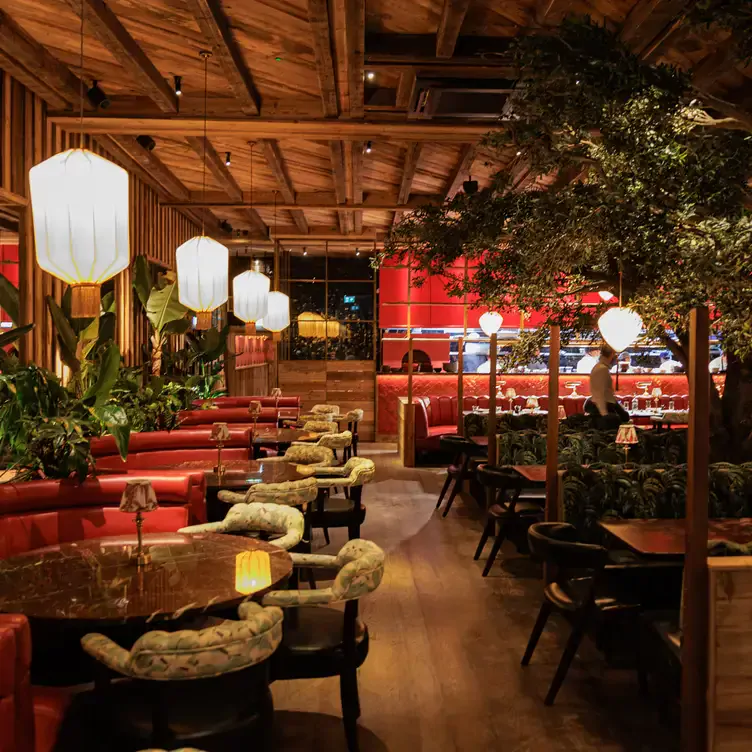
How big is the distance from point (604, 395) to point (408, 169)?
320cm

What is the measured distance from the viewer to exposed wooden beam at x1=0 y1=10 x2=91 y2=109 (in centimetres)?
499

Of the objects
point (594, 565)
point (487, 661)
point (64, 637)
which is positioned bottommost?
point (487, 661)

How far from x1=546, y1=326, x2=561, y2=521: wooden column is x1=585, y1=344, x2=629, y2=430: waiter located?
10.5 ft

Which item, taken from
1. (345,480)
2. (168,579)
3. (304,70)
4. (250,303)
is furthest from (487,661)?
(250,303)

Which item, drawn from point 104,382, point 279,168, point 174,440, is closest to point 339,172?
point 279,168

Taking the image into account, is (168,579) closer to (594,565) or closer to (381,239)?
(594,565)

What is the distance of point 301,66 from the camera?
5406 mm

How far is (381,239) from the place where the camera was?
42.2ft

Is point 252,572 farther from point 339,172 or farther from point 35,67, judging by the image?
point 339,172

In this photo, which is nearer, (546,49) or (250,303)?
(546,49)

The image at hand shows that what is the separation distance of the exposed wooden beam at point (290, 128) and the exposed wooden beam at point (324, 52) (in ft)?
0.78

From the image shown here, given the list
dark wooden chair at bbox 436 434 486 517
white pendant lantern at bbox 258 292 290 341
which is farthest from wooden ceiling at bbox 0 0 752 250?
dark wooden chair at bbox 436 434 486 517

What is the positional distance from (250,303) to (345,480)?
4.10 metres

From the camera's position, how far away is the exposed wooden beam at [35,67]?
499 cm
